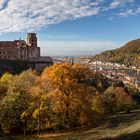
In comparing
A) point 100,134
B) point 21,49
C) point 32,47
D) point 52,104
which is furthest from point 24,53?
point 100,134

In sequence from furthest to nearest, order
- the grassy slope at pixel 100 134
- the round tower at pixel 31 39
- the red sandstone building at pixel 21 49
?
the round tower at pixel 31 39 → the red sandstone building at pixel 21 49 → the grassy slope at pixel 100 134

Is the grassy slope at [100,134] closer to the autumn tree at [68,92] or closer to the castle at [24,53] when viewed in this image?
the autumn tree at [68,92]

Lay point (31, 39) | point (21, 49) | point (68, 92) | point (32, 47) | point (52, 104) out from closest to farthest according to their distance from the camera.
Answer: point (52, 104) → point (68, 92) → point (21, 49) → point (32, 47) → point (31, 39)

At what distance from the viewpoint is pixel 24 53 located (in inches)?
6280

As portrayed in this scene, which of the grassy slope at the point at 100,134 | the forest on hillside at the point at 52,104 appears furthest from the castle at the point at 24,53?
the grassy slope at the point at 100,134

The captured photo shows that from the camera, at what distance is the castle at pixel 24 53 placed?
484ft

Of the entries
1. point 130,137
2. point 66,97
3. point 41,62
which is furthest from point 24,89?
point 41,62

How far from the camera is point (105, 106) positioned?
81.5m

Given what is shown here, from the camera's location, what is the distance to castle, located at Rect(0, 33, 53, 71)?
5807 inches

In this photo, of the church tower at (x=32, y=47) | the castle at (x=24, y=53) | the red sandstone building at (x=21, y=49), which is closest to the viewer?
the castle at (x=24, y=53)

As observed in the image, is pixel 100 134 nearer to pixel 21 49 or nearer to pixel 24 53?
pixel 21 49

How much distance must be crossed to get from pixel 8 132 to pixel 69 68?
42.2ft

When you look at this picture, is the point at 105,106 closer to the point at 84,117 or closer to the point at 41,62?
the point at 84,117

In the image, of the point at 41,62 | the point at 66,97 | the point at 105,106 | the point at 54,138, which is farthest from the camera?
the point at 41,62
